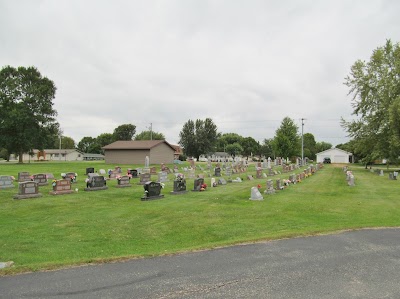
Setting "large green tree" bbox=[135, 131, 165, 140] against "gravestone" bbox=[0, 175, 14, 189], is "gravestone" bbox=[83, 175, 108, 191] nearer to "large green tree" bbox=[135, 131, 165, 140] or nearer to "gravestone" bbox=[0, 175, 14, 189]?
"gravestone" bbox=[0, 175, 14, 189]

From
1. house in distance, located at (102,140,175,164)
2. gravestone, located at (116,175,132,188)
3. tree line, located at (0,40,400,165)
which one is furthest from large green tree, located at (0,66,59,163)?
gravestone, located at (116,175,132,188)

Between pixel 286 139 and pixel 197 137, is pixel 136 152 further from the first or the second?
pixel 197 137

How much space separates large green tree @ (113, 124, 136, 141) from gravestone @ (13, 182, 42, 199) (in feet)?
298

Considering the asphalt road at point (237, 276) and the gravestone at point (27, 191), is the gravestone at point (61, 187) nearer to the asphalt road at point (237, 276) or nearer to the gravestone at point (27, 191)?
the gravestone at point (27, 191)

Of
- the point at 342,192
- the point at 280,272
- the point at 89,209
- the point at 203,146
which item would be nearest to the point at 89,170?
the point at 89,209

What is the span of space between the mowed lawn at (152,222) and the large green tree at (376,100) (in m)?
28.9

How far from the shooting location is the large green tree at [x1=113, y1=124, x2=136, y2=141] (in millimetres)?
106125

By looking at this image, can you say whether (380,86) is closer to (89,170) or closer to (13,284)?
(89,170)

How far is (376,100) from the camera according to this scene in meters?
46.0

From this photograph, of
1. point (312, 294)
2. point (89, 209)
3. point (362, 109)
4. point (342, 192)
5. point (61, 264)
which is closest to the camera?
point (312, 294)

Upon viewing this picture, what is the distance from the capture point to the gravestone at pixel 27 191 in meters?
16.3

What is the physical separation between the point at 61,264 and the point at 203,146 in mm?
79008

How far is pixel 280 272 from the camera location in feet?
20.3

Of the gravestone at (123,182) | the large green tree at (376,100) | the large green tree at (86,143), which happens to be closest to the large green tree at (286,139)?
the large green tree at (376,100)
